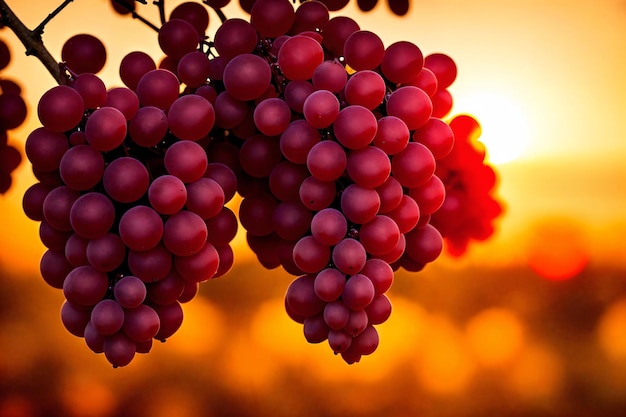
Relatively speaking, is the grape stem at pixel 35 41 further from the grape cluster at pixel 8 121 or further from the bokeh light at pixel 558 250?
the bokeh light at pixel 558 250

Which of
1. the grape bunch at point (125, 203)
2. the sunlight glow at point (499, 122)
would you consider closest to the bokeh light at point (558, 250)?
the sunlight glow at point (499, 122)

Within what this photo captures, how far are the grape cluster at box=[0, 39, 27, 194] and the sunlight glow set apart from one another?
519mm

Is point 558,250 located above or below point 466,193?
above

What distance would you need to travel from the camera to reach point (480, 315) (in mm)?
1084

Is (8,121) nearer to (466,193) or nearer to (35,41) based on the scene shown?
(35,41)

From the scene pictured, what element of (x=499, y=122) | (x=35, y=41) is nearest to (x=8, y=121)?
(x=35, y=41)

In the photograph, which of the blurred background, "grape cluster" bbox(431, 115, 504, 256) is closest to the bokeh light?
the blurred background

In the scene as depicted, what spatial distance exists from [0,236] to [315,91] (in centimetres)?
65

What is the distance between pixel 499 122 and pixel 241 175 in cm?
46

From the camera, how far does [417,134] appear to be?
0.59 m

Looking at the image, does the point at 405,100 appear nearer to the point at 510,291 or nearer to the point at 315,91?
the point at 315,91

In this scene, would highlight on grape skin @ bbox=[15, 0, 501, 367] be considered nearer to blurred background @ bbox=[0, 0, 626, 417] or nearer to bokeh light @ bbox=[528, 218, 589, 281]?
blurred background @ bbox=[0, 0, 626, 417]

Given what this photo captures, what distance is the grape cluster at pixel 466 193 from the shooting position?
0.64 meters

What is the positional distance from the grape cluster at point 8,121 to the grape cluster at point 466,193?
0.39 metres
